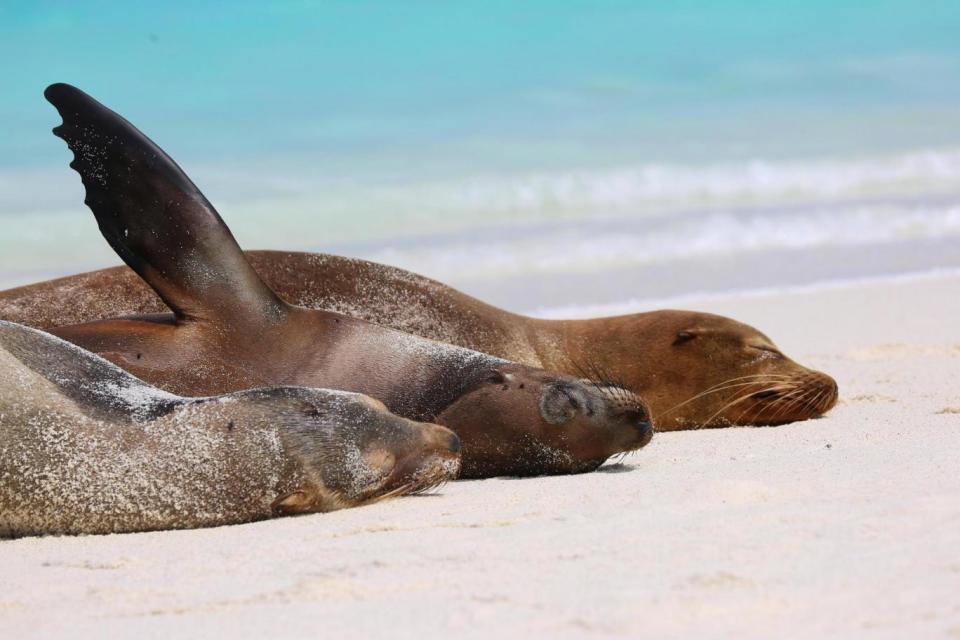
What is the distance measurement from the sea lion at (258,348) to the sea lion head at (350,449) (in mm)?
650

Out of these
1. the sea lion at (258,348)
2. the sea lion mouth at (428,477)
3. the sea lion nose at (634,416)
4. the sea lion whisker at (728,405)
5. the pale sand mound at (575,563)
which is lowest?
the sea lion whisker at (728,405)

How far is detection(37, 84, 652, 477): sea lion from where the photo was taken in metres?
5.55

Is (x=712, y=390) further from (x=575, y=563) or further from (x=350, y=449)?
(x=575, y=563)

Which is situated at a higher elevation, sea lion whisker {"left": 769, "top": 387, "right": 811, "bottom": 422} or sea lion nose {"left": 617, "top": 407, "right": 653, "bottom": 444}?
sea lion nose {"left": 617, "top": 407, "right": 653, "bottom": 444}

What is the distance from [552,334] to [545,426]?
196 cm

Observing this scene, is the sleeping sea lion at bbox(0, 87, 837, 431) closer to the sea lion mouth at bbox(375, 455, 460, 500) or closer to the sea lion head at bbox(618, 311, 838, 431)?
the sea lion head at bbox(618, 311, 838, 431)

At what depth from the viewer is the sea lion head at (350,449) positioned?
4.59m

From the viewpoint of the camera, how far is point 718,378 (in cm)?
714

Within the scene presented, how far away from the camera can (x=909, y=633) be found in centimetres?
276

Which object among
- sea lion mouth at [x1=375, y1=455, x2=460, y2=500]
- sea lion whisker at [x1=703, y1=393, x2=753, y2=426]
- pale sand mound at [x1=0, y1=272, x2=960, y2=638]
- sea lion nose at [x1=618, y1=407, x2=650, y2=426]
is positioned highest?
sea lion nose at [x1=618, y1=407, x2=650, y2=426]

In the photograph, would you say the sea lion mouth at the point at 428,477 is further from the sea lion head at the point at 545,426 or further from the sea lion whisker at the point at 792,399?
the sea lion whisker at the point at 792,399

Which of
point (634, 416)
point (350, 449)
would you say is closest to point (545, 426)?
point (634, 416)

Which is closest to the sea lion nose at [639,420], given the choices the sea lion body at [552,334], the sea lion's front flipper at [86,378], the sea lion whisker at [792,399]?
the sea lion body at [552,334]

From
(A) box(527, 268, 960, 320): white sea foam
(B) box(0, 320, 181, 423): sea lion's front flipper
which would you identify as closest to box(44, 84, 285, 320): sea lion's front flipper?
(B) box(0, 320, 181, 423): sea lion's front flipper
